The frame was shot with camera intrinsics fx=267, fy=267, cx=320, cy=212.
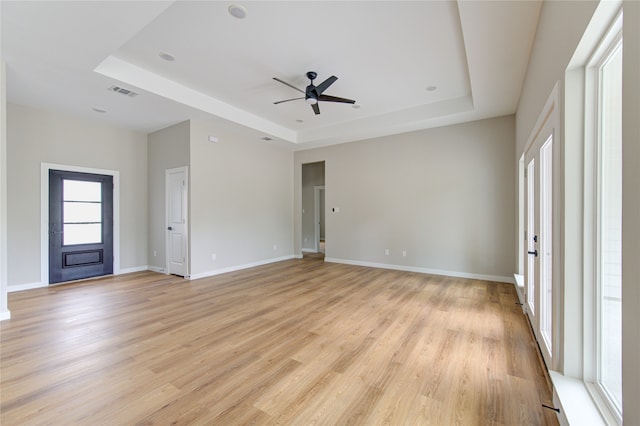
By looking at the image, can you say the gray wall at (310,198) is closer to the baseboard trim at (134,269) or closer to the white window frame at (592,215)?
the baseboard trim at (134,269)

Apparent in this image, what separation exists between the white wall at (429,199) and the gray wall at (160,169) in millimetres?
3457

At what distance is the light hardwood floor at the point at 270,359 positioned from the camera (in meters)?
1.69

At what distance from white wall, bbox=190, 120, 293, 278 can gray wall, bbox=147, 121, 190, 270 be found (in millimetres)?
449

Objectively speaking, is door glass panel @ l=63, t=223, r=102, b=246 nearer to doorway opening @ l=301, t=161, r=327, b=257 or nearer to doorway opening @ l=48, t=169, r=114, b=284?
doorway opening @ l=48, t=169, r=114, b=284

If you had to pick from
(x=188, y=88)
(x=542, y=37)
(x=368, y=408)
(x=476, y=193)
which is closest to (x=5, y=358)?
(x=368, y=408)

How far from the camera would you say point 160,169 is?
580cm

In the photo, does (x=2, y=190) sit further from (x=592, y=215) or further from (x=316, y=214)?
(x=316, y=214)

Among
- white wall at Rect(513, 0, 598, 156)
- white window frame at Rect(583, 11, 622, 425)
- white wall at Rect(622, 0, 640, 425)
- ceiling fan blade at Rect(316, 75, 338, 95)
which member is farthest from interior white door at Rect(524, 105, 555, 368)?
ceiling fan blade at Rect(316, 75, 338, 95)

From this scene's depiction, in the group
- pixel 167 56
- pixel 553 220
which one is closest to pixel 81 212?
pixel 167 56

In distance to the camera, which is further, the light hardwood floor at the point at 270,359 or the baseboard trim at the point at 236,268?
the baseboard trim at the point at 236,268

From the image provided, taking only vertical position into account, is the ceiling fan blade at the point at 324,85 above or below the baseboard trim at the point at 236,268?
above

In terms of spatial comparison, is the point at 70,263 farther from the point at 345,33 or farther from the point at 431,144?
the point at 431,144

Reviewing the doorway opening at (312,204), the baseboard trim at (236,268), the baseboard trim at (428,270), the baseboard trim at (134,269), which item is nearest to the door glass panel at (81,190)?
the baseboard trim at (134,269)

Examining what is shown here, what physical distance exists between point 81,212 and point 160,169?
1.62m
